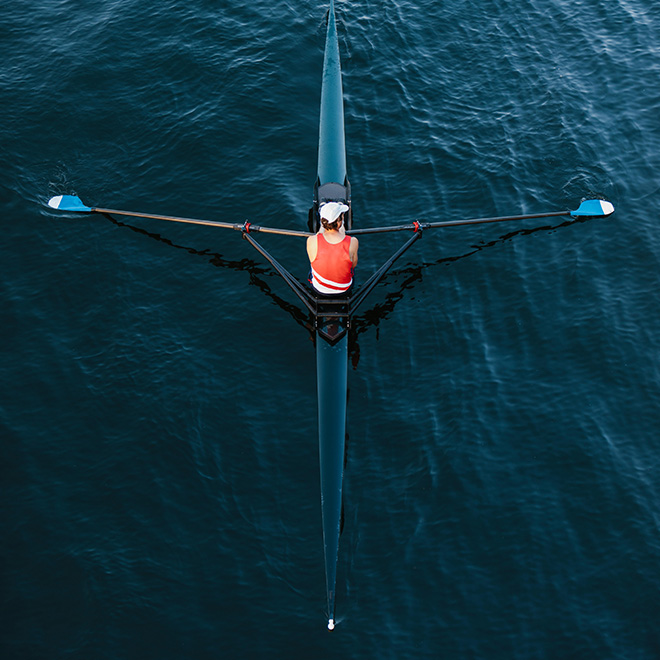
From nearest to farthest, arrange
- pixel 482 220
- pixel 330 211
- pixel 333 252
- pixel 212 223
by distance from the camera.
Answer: pixel 330 211
pixel 333 252
pixel 212 223
pixel 482 220

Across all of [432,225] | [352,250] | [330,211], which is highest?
[330,211]

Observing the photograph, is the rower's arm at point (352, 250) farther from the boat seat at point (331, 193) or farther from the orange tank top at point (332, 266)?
the boat seat at point (331, 193)

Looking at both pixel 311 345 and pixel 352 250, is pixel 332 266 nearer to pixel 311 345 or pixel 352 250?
pixel 352 250

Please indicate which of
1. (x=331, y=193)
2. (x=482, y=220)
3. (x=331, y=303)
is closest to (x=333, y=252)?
(x=331, y=303)

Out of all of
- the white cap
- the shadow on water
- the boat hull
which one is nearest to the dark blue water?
the shadow on water

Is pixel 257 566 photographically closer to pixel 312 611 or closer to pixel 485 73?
pixel 312 611

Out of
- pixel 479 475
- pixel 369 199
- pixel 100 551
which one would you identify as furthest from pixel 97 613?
pixel 369 199

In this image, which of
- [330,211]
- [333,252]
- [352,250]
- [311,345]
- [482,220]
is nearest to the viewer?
[330,211]
